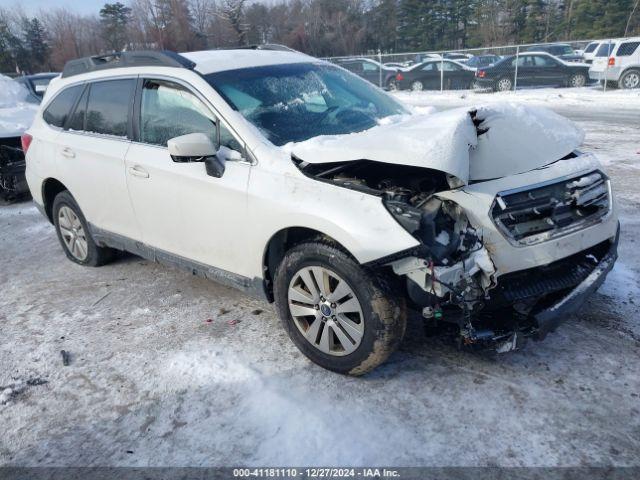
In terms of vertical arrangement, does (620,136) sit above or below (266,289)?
below

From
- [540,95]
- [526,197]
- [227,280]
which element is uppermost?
[526,197]

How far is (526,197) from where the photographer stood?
9.50 feet

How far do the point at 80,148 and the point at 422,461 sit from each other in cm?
380

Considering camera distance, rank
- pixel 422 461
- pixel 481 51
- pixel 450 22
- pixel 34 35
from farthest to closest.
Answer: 1. pixel 34 35
2. pixel 450 22
3. pixel 481 51
4. pixel 422 461

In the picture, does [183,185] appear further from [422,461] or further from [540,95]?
[540,95]

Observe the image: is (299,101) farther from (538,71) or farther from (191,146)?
(538,71)

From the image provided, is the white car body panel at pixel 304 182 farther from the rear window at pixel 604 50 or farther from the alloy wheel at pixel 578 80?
the alloy wheel at pixel 578 80

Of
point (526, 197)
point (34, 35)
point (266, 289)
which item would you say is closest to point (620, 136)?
point (526, 197)

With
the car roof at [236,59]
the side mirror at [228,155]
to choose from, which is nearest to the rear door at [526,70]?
the car roof at [236,59]

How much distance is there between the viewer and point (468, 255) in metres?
2.73

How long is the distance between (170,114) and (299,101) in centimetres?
96

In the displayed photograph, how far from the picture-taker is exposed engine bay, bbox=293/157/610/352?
105 inches

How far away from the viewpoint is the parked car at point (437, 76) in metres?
22.4

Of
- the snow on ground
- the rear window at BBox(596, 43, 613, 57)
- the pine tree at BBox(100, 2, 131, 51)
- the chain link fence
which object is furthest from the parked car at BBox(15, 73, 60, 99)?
the pine tree at BBox(100, 2, 131, 51)
